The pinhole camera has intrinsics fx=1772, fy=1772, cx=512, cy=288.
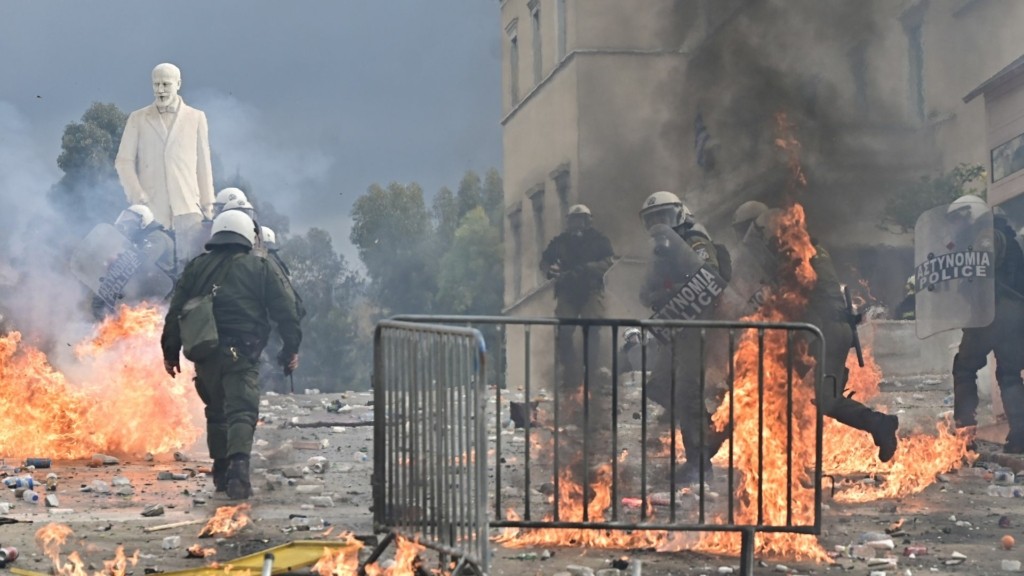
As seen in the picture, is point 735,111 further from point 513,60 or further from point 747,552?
point 513,60

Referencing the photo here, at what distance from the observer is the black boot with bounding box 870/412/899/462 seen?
10102 millimetres

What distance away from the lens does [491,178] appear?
44500 millimetres

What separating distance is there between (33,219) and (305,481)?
20.3m

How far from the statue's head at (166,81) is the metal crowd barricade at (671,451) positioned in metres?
4.13

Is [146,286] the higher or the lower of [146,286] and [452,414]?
the higher

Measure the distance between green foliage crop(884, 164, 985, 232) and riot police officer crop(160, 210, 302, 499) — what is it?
970 centimetres

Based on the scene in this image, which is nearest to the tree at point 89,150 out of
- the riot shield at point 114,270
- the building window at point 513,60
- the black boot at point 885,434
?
the building window at point 513,60

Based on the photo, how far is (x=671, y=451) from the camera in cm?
733

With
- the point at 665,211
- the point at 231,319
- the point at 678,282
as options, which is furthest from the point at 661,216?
the point at 231,319

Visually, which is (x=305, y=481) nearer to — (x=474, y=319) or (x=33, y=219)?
(x=474, y=319)

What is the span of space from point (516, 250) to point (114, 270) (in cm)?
1213

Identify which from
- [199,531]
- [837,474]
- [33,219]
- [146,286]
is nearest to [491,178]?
[33,219]

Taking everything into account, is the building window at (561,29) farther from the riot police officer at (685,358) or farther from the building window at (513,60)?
the riot police officer at (685,358)

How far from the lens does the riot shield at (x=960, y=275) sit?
12.3 metres
